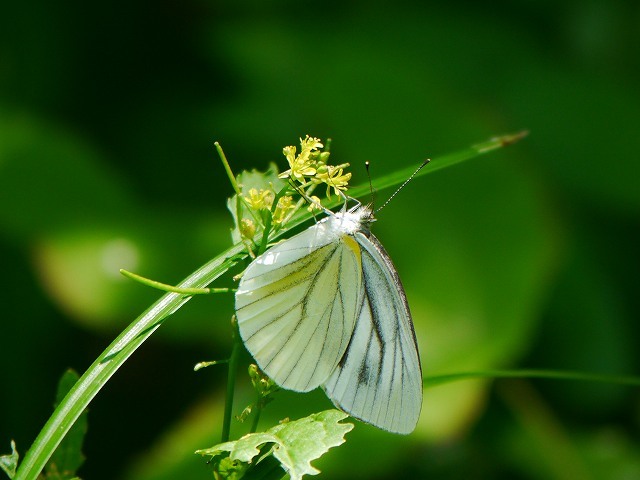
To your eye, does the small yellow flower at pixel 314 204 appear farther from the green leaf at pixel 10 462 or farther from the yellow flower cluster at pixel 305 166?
the green leaf at pixel 10 462

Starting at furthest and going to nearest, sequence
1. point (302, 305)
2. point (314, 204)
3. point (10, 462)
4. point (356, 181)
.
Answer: point (356, 181) < point (302, 305) < point (314, 204) < point (10, 462)

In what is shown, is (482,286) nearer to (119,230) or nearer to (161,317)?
(119,230)

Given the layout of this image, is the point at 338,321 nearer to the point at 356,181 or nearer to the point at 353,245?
the point at 353,245

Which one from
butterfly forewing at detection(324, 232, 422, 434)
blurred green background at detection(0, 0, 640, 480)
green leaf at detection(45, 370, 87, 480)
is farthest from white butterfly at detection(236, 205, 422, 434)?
blurred green background at detection(0, 0, 640, 480)

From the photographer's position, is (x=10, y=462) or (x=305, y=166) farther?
(x=305, y=166)

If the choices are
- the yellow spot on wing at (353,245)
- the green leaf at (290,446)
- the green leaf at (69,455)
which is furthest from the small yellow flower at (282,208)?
the green leaf at (69,455)

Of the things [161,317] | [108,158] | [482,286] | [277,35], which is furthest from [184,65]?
[161,317]

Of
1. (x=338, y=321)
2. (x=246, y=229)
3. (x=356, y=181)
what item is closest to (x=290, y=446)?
(x=246, y=229)
